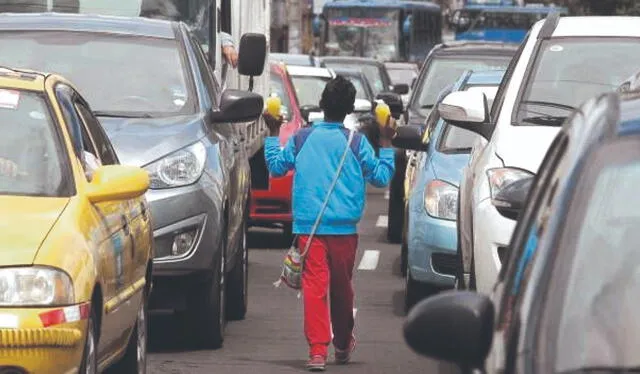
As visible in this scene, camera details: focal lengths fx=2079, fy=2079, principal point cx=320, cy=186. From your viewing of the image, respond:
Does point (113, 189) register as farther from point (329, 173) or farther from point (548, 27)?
point (548, 27)

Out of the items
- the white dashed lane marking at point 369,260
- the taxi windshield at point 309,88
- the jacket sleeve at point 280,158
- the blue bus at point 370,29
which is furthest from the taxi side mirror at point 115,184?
→ the blue bus at point 370,29

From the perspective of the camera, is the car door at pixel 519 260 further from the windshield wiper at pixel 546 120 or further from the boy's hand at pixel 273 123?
the boy's hand at pixel 273 123

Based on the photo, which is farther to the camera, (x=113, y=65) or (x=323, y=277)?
(x=113, y=65)

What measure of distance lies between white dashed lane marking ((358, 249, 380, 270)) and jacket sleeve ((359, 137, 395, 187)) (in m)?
5.96

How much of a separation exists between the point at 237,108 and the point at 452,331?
7110mm

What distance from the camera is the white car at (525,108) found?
9516 mm

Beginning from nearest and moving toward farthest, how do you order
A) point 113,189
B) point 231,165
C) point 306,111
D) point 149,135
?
point 113,189, point 149,135, point 231,165, point 306,111

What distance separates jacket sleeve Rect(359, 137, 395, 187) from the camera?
11.0m

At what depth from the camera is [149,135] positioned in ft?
37.1

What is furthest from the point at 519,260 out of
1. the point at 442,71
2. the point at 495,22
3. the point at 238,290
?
the point at 495,22

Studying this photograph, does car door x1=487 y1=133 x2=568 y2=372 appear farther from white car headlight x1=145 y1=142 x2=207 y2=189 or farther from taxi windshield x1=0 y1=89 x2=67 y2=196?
white car headlight x1=145 y1=142 x2=207 y2=189

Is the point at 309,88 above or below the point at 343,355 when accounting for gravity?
below

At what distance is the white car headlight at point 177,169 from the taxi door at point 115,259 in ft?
5.80

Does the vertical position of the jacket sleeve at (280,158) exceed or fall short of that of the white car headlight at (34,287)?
it falls short
